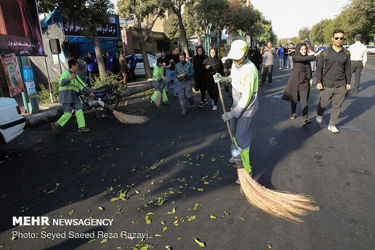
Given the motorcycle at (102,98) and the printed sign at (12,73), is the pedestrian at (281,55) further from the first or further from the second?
the printed sign at (12,73)

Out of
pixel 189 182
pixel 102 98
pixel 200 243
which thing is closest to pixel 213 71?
pixel 102 98

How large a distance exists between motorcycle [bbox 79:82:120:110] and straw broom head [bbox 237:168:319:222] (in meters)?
6.02

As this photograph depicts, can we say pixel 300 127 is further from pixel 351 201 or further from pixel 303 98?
pixel 351 201

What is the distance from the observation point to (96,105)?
27.3ft

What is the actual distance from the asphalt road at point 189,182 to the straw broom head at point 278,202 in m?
0.10

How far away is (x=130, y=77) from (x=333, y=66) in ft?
43.8

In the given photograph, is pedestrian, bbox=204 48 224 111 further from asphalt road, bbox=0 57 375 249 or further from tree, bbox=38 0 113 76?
tree, bbox=38 0 113 76

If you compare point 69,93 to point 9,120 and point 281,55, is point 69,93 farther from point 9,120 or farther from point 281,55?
point 281,55

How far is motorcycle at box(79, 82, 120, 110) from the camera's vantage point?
8279 mm

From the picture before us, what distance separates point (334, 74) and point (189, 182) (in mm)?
4019

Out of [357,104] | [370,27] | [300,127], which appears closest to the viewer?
[300,127]

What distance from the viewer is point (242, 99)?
3.42 metres

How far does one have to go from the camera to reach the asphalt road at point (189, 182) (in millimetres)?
2768

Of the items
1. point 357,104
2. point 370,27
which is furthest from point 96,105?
point 370,27
